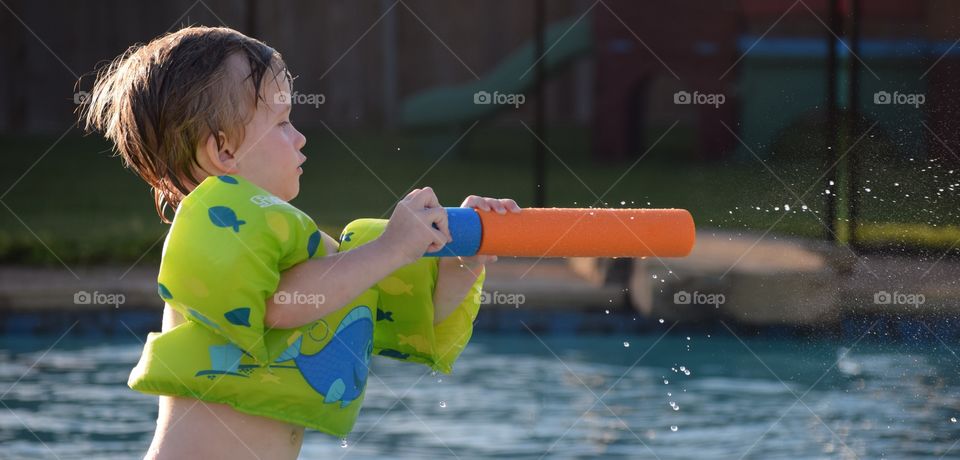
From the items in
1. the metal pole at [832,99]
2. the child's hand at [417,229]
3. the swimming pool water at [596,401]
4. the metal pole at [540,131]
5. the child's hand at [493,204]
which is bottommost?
the swimming pool water at [596,401]

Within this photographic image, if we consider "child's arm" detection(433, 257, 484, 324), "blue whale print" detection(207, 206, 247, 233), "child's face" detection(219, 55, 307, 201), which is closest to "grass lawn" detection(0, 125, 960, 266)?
"child's arm" detection(433, 257, 484, 324)

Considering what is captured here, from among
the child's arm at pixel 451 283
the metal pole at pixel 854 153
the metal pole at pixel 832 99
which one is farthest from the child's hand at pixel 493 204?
the metal pole at pixel 832 99

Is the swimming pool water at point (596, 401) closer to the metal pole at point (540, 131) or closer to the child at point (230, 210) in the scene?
the metal pole at point (540, 131)

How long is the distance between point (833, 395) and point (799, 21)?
22.8ft

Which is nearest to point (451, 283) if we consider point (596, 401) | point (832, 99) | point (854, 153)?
point (854, 153)

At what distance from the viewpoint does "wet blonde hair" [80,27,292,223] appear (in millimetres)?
2207

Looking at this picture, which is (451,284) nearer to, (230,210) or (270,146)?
(270,146)

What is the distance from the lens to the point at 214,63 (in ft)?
7.27

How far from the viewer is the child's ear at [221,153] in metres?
2.24

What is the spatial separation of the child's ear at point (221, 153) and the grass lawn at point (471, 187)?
2.13m

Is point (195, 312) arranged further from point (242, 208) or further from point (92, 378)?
point (92, 378)

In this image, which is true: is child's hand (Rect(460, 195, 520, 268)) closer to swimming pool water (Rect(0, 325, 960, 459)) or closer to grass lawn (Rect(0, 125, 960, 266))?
grass lawn (Rect(0, 125, 960, 266))

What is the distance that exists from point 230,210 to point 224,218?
19 millimetres

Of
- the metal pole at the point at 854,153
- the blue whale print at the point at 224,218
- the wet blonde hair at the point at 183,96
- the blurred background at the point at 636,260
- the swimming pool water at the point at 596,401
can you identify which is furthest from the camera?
the swimming pool water at the point at 596,401
